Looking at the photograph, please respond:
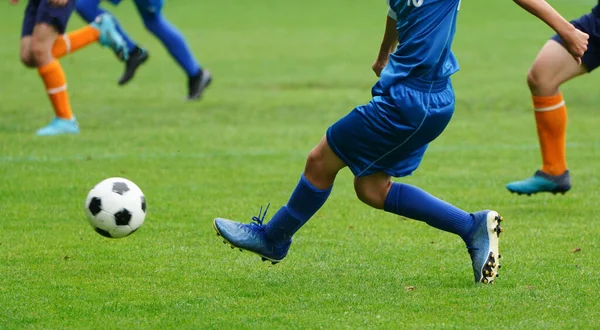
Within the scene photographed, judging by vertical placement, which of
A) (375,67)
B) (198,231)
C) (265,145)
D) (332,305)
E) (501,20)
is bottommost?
(501,20)

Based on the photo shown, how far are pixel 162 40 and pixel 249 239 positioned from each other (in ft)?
25.7

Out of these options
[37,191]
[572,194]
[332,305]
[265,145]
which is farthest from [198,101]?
[332,305]

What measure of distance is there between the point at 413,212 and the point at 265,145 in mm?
4799

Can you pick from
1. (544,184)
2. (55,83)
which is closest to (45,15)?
(55,83)

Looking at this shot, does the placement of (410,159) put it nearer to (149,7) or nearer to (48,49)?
(48,49)

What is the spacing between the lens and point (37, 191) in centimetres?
758

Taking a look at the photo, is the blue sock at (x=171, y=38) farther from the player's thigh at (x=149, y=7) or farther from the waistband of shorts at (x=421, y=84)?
the waistband of shorts at (x=421, y=84)

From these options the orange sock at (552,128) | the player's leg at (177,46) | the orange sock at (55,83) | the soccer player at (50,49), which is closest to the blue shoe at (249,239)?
the orange sock at (552,128)

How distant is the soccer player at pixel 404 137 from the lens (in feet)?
15.6

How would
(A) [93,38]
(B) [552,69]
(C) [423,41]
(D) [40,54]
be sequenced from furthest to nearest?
(A) [93,38]
(D) [40,54]
(B) [552,69]
(C) [423,41]

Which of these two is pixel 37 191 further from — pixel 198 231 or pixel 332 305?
pixel 332 305

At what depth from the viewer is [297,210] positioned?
506 centimetres

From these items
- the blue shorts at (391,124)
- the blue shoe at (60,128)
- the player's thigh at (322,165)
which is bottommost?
the blue shoe at (60,128)

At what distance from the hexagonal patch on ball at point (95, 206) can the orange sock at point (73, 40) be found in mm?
5571
